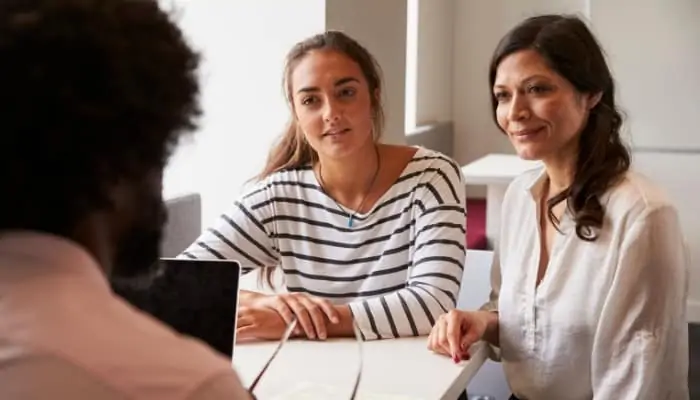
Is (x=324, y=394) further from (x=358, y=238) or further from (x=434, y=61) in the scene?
(x=434, y=61)

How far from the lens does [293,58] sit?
6.12 feet

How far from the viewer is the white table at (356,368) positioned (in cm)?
134

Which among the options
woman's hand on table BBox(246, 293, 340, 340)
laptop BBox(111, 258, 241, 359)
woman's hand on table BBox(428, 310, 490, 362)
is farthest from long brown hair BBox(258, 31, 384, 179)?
laptop BBox(111, 258, 241, 359)

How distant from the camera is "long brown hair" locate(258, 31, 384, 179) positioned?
73.0 inches

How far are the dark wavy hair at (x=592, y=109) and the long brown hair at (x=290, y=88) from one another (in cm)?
30

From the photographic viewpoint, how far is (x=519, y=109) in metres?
1.65

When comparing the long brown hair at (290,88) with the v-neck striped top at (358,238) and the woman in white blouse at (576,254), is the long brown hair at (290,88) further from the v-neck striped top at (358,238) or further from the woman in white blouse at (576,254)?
the woman in white blouse at (576,254)

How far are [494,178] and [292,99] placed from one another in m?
1.67

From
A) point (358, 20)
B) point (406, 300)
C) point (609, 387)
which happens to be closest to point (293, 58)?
point (406, 300)

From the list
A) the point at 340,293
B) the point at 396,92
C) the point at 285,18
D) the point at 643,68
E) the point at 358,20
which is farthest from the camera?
the point at 643,68

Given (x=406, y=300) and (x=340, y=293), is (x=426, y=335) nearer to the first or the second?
(x=406, y=300)

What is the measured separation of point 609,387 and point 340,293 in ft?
1.74

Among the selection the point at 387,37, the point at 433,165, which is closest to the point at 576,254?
the point at 433,165

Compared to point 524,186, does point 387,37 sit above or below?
above
